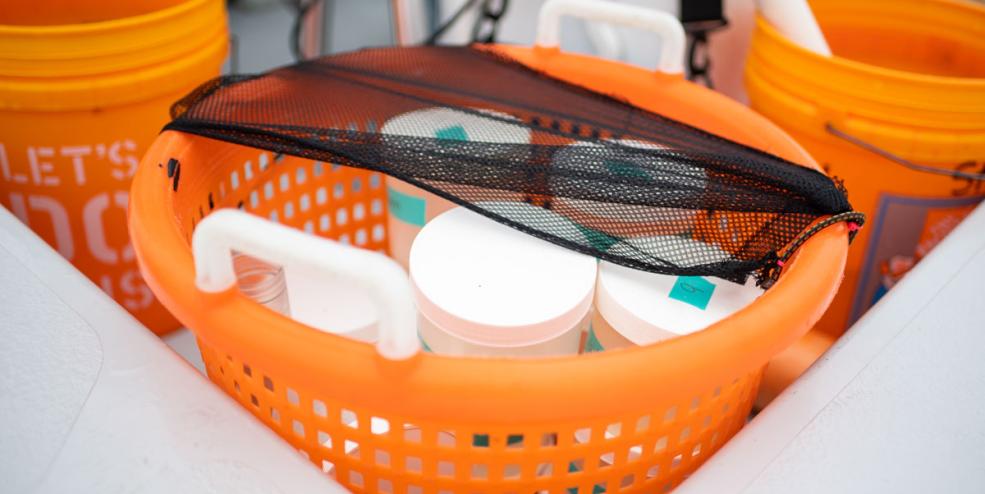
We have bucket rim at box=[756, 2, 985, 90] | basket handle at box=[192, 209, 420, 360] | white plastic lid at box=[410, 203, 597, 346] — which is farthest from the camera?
bucket rim at box=[756, 2, 985, 90]

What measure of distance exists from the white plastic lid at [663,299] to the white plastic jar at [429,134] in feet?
0.48

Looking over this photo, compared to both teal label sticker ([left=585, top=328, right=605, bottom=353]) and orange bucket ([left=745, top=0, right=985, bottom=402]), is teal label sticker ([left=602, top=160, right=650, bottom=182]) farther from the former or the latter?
orange bucket ([left=745, top=0, right=985, bottom=402])

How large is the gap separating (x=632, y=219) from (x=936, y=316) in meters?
0.21

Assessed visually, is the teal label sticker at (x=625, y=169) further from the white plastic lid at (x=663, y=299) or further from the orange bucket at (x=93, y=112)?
the orange bucket at (x=93, y=112)

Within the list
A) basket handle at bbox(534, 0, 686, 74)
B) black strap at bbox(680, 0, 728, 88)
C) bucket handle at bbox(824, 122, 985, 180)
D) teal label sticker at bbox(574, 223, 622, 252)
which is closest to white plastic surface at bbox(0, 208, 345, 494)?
teal label sticker at bbox(574, 223, 622, 252)

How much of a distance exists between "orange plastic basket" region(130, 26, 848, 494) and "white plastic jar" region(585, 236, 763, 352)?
53 millimetres

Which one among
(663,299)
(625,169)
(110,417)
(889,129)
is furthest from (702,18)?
(110,417)

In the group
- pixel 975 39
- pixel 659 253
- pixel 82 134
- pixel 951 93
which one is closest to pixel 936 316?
pixel 659 253

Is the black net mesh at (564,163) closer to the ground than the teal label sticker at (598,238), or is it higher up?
higher up

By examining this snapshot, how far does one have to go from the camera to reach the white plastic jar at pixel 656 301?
50 centimetres

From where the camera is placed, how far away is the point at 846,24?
2.99ft

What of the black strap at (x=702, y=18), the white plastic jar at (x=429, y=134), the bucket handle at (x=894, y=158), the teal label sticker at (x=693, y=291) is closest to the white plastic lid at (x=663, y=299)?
the teal label sticker at (x=693, y=291)

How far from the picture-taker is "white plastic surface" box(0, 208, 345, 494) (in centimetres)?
38

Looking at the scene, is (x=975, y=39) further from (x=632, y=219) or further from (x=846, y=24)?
(x=632, y=219)
